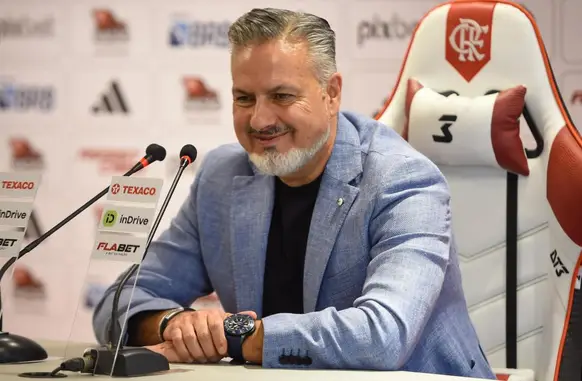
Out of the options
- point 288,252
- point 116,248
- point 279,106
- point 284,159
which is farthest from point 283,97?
point 116,248

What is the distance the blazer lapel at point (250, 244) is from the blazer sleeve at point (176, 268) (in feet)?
0.52

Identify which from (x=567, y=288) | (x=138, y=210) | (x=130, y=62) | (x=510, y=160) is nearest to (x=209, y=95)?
(x=130, y=62)

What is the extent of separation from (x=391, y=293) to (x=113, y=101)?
273cm

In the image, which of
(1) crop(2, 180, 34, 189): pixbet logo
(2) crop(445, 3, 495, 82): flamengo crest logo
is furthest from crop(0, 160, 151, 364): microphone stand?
(2) crop(445, 3, 495, 82): flamengo crest logo

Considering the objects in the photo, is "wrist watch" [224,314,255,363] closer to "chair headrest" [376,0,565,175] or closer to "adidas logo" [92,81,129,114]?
"chair headrest" [376,0,565,175]

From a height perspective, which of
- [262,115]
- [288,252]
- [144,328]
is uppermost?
[262,115]

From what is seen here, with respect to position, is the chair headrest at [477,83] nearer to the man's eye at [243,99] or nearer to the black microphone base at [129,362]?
the man's eye at [243,99]

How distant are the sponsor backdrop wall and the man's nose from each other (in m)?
1.84

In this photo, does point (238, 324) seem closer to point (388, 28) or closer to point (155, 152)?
point (155, 152)

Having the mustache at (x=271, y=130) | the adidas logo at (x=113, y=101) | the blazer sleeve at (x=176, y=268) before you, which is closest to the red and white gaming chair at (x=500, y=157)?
the mustache at (x=271, y=130)

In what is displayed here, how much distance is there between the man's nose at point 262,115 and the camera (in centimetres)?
208

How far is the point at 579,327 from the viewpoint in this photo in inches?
84.9

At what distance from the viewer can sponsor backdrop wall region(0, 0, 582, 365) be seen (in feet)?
12.8

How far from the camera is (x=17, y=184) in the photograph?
186 cm
